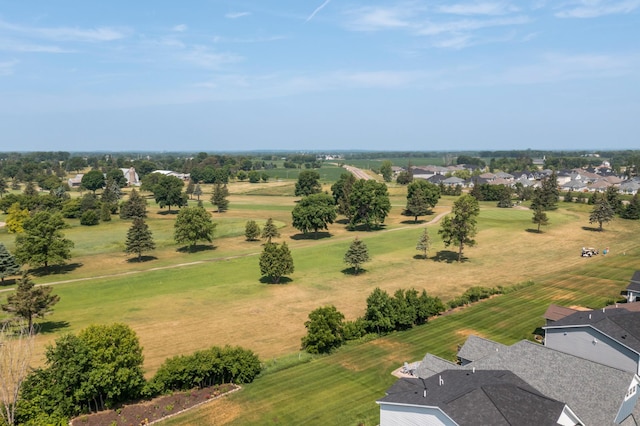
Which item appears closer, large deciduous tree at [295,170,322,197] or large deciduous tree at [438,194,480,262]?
large deciduous tree at [438,194,480,262]

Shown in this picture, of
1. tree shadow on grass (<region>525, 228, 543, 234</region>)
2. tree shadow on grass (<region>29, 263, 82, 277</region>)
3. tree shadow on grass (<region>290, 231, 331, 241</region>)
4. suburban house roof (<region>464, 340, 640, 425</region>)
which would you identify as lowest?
tree shadow on grass (<region>29, 263, 82, 277</region>)

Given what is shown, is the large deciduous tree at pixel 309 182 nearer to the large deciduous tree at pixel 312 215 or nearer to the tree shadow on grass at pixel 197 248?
the large deciduous tree at pixel 312 215

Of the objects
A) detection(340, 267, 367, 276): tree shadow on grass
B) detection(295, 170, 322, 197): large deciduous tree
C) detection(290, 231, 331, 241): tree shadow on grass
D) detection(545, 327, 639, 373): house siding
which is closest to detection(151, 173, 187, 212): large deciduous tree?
detection(290, 231, 331, 241): tree shadow on grass

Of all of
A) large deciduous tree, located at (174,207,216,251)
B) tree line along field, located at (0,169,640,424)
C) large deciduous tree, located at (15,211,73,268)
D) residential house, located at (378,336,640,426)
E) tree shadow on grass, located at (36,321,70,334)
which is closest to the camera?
residential house, located at (378,336,640,426)

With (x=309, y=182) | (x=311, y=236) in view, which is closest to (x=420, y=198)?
(x=311, y=236)

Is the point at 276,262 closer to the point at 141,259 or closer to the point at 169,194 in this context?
the point at 141,259

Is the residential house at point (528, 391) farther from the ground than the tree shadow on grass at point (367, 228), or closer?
farther from the ground

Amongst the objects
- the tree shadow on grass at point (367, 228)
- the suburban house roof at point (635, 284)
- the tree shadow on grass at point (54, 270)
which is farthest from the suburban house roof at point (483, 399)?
the tree shadow on grass at point (367, 228)

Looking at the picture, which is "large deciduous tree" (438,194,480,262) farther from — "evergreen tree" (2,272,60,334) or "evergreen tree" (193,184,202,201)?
"evergreen tree" (193,184,202,201)
